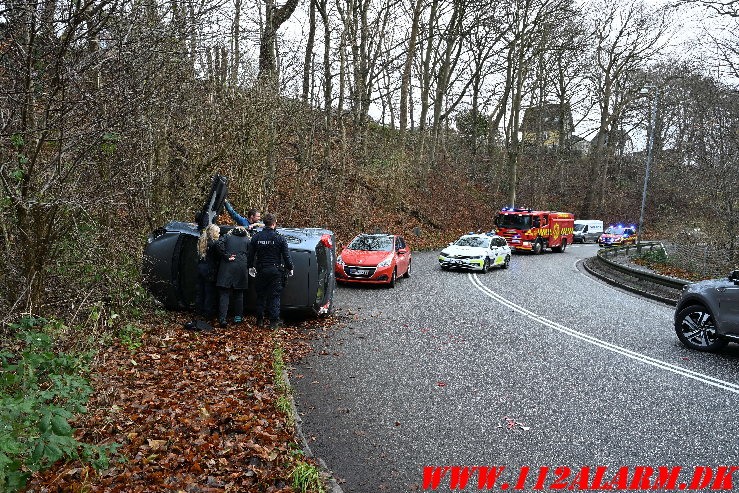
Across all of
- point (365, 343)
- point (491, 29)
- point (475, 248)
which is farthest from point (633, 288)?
point (491, 29)

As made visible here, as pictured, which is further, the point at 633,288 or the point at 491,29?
the point at 491,29

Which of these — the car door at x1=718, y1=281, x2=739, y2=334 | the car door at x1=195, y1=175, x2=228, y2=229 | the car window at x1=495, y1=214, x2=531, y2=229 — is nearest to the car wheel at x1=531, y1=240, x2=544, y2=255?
the car window at x1=495, y1=214, x2=531, y2=229

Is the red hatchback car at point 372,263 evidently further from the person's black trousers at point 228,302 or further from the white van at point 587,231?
the white van at point 587,231

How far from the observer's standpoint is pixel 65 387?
13.1 ft

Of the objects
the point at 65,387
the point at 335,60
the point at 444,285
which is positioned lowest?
the point at 444,285

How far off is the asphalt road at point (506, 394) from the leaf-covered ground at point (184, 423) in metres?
0.54

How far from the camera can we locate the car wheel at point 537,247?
97.4 ft

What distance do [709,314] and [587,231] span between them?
3841 centimetres

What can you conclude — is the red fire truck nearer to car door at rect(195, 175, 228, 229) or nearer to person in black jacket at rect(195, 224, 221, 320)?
car door at rect(195, 175, 228, 229)

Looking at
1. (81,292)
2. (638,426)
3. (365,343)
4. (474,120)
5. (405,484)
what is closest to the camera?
(405,484)

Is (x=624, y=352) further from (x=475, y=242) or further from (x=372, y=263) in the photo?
(x=475, y=242)

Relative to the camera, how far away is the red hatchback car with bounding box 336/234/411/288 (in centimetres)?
1463

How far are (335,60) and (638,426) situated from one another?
18282 mm

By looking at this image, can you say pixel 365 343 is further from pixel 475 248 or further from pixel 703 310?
pixel 475 248
